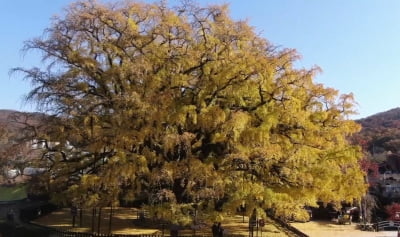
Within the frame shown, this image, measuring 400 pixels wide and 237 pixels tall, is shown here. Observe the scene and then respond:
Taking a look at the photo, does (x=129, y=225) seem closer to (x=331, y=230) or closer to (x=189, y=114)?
(x=189, y=114)

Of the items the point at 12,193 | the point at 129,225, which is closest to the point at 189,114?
the point at 129,225

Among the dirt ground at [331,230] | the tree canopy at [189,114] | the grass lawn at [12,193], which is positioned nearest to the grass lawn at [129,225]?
the dirt ground at [331,230]

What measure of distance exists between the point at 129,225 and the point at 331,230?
15444 millimetres

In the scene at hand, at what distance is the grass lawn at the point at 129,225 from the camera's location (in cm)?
2638

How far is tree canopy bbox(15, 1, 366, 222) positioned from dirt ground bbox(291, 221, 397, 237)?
11524mm

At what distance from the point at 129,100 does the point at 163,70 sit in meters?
2.83

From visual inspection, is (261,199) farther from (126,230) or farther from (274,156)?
(126,230)

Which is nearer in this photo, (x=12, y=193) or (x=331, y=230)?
(x=331, y=230)

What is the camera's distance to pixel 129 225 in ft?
93.8

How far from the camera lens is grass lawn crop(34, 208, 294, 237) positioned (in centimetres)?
2638

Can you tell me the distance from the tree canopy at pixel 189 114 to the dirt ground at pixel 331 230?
37.8ft

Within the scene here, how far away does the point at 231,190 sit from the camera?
18797 mm

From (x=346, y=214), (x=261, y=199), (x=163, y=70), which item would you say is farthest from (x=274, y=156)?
(x=346, y=214)

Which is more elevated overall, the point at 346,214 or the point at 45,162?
the point at 45,162
